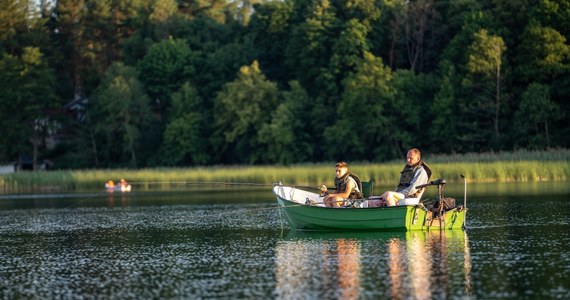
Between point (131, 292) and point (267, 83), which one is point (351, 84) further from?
point (131, 292)

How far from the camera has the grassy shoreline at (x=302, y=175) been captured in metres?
54.5

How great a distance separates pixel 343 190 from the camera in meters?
30.0

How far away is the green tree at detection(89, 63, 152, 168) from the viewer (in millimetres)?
89625

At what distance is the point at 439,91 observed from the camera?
78312mm

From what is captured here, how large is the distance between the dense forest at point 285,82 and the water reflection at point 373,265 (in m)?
43.9

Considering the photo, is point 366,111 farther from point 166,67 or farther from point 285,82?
point 166,67

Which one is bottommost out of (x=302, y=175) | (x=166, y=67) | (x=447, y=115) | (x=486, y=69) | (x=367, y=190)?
Result: (x=367, y=190)

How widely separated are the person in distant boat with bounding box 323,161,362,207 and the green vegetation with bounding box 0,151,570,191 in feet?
58.8

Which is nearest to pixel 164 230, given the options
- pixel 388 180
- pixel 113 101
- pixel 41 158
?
pixel 388 180

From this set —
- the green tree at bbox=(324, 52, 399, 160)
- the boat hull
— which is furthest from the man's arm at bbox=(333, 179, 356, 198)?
the green tree at bbox=(324, 52, 399, 160)

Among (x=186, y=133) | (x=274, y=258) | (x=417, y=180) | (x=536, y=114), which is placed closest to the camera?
(x=274, y=258)

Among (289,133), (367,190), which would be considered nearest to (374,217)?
(367,190)

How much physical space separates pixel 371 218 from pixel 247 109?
54.3 m

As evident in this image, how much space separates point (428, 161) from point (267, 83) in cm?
2456
